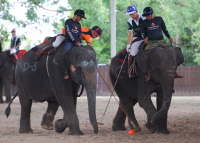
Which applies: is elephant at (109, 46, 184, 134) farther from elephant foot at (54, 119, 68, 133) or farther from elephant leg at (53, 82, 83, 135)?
elephant foot at (54, 119, 68, 133)

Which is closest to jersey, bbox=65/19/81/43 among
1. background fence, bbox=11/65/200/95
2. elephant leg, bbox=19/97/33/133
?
elephant leg, bbox=19/97/33/133

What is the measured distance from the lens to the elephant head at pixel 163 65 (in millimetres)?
9211

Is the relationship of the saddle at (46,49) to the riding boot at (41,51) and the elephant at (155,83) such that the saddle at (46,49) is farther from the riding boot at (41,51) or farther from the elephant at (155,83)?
the elephant at (155,83)

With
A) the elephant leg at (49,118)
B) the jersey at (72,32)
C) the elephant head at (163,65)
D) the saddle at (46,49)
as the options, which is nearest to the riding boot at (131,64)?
the elephant head at (163,65)

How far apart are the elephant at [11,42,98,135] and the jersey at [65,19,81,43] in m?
0.23

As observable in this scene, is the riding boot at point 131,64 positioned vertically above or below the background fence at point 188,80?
above

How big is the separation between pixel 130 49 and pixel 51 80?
2.06 m

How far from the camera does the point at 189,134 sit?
380 inches

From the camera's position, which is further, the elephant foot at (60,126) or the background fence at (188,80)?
the background fence at (188,80)

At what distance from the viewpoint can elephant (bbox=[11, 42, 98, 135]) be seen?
9.28 m

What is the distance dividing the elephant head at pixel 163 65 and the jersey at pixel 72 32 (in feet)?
4.70

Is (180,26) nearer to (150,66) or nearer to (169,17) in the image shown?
(169,17)

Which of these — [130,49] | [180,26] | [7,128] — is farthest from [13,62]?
[180,26]

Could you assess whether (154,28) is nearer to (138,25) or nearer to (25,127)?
(138,25)
